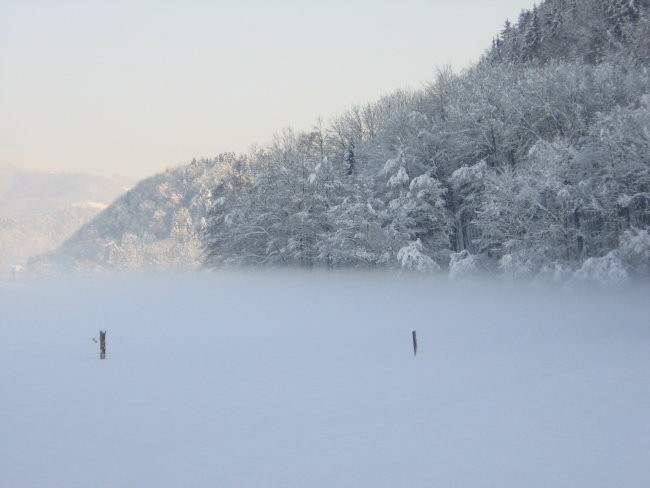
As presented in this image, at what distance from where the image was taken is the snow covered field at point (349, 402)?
10.5 meters

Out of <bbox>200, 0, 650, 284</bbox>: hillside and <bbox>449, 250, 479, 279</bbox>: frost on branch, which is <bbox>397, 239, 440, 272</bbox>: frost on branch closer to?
<bbox>200, 0, 650, 284</bbox>: hillside

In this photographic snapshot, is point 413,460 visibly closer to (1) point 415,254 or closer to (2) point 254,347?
(2) point 254,347

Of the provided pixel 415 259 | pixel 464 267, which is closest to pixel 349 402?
pixel 464 267

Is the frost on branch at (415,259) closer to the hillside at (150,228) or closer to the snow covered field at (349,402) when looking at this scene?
the snow covered field at (349,402)

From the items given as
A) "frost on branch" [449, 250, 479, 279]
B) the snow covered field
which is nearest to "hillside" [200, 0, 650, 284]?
"frost on branch" [449, 250, 479, 279]

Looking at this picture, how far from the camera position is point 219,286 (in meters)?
A: 56.1

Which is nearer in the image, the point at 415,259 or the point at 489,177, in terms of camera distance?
the point at 489,177

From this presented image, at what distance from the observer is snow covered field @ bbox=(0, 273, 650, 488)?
1048cm

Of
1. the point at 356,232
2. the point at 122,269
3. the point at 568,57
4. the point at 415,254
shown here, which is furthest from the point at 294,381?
the point at 122,269

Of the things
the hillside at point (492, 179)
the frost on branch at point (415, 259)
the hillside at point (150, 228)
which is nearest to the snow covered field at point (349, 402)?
the hillside at point (492, 179)

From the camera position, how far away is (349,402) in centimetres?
1548

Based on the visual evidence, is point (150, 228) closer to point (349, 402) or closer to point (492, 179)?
point (492, 179)

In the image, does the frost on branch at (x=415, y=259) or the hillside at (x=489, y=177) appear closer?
the hillside at (x=489, y=177)

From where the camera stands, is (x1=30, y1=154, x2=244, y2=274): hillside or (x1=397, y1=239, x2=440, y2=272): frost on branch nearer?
(x1=397, y1=239, x2=440, y2=272): frost on branch
